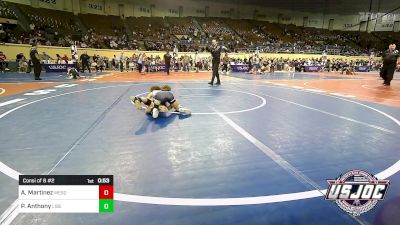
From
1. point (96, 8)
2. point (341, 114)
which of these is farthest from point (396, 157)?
point (96, 8)

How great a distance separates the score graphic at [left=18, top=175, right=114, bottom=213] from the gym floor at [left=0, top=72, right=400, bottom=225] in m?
0.40

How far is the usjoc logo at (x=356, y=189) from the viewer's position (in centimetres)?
233

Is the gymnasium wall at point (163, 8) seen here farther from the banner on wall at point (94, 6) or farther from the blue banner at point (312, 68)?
the blue banner at point (312, 68)

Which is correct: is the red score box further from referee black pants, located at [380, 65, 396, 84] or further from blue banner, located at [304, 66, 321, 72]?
blue banner, located at [304, 66, 321, 72]

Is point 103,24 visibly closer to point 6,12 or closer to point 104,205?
point 6,12

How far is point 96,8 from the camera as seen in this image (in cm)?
3553

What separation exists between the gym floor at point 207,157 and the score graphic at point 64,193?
396 mm

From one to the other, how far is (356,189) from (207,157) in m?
2.13

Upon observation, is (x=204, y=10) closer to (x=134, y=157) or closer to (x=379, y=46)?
(x=379, y=46)

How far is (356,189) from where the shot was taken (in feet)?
7.64

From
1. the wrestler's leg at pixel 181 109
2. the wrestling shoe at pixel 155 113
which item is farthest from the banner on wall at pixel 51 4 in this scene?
the wrestling shoe at pixel 155 113

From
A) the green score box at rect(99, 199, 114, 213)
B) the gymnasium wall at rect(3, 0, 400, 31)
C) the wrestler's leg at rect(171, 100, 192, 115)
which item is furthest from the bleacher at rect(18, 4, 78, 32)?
the green score box at rect(99, 199, 114, 213)

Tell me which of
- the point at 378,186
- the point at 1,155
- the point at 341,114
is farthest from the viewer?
the point at 341,114

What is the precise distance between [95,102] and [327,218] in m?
7.08
